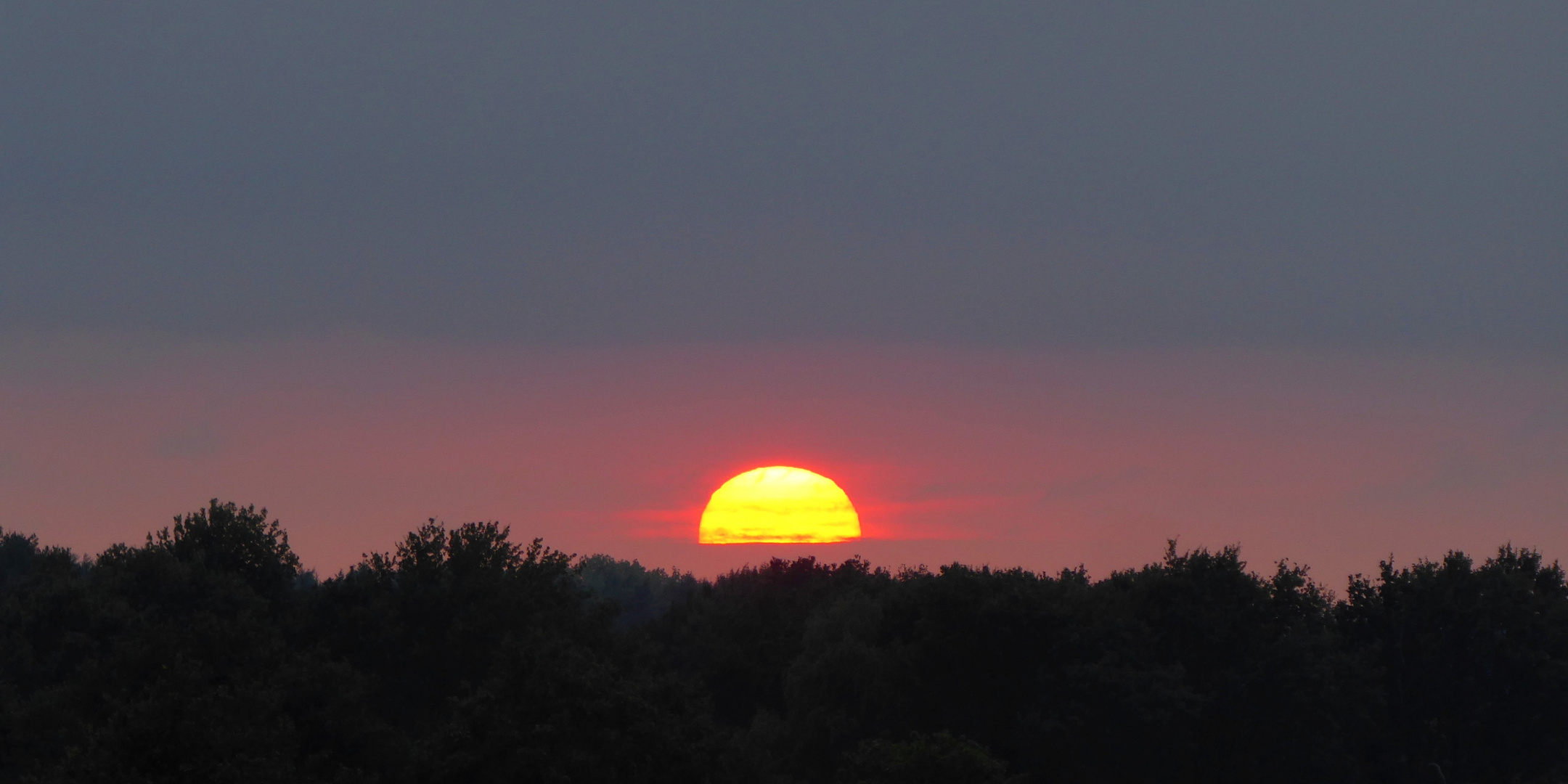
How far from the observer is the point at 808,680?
7575cm

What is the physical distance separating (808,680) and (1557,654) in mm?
34575

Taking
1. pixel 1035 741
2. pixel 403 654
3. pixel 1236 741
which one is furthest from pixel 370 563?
pixel 1236 741

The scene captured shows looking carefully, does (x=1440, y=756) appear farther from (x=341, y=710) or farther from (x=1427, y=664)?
(x=341, y=710)

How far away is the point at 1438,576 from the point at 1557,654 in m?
6.19

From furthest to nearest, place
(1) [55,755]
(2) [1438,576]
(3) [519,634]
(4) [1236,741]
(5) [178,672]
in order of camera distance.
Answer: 1. (2) [1438,576]
2. (4) [1236,741]
3. (3) [519,634]
4. (1) [55,755]
5. (5) [178,672]

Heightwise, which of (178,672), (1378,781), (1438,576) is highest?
(1438,576)

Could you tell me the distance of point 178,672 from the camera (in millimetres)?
46875

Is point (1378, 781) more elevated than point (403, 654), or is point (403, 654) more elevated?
point (403, 654)

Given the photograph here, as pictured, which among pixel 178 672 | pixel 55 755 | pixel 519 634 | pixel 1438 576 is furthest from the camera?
pixel 1438 576

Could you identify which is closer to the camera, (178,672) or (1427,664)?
(178,672)

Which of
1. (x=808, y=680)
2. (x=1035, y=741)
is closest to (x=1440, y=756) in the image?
(x=1035, y=741)

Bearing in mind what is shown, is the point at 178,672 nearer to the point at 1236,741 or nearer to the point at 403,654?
the point at 403,654

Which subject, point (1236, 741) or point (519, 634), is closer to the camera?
point (519, 634)

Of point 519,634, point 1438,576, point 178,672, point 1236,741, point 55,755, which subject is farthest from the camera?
point 1438,576
